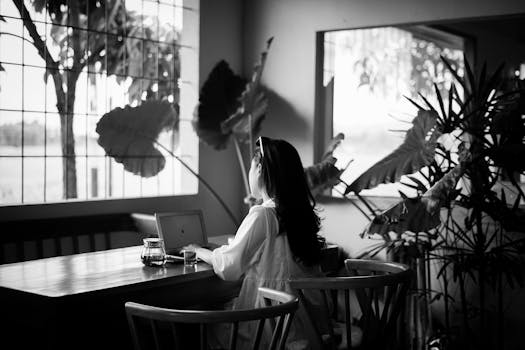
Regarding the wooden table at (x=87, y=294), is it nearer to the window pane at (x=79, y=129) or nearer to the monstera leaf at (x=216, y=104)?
the window pane at (x=79, y=129)

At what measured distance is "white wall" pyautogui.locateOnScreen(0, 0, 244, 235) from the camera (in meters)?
5.25

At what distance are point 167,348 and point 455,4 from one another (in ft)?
8.77

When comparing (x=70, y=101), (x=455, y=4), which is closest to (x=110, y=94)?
(x=70, y=101)

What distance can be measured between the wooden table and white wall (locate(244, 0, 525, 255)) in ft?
6.12

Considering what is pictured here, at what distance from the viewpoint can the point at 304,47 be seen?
523cm

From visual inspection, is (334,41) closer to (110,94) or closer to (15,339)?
(110,94)

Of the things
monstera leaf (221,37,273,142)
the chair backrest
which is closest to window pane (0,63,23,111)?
monstera leaf (221,37,273,142)

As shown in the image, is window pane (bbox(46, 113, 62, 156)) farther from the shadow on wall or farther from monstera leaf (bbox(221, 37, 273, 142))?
the shadow on wall

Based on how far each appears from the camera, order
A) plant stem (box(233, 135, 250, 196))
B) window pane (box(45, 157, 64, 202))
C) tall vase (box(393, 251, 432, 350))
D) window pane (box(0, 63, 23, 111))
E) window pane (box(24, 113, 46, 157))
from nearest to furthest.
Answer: tall vase (box(393, 251, 432, 350)) < window pane (box(0, 63, 23, 111)) < window pane (box(45, 157, 64, 202)) < plant stem (box(233, 135, 250, 196)) < window pane (box(24, 113, 46, 157))

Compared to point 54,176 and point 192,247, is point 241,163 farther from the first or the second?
point 192,247

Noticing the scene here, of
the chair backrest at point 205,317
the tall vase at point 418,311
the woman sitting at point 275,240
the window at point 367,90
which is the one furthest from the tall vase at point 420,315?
the chair backrest at point 205,317

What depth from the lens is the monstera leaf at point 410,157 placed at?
4039 mm

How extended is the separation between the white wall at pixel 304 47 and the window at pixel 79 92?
1.71 ft

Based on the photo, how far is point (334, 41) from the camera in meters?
5.41
